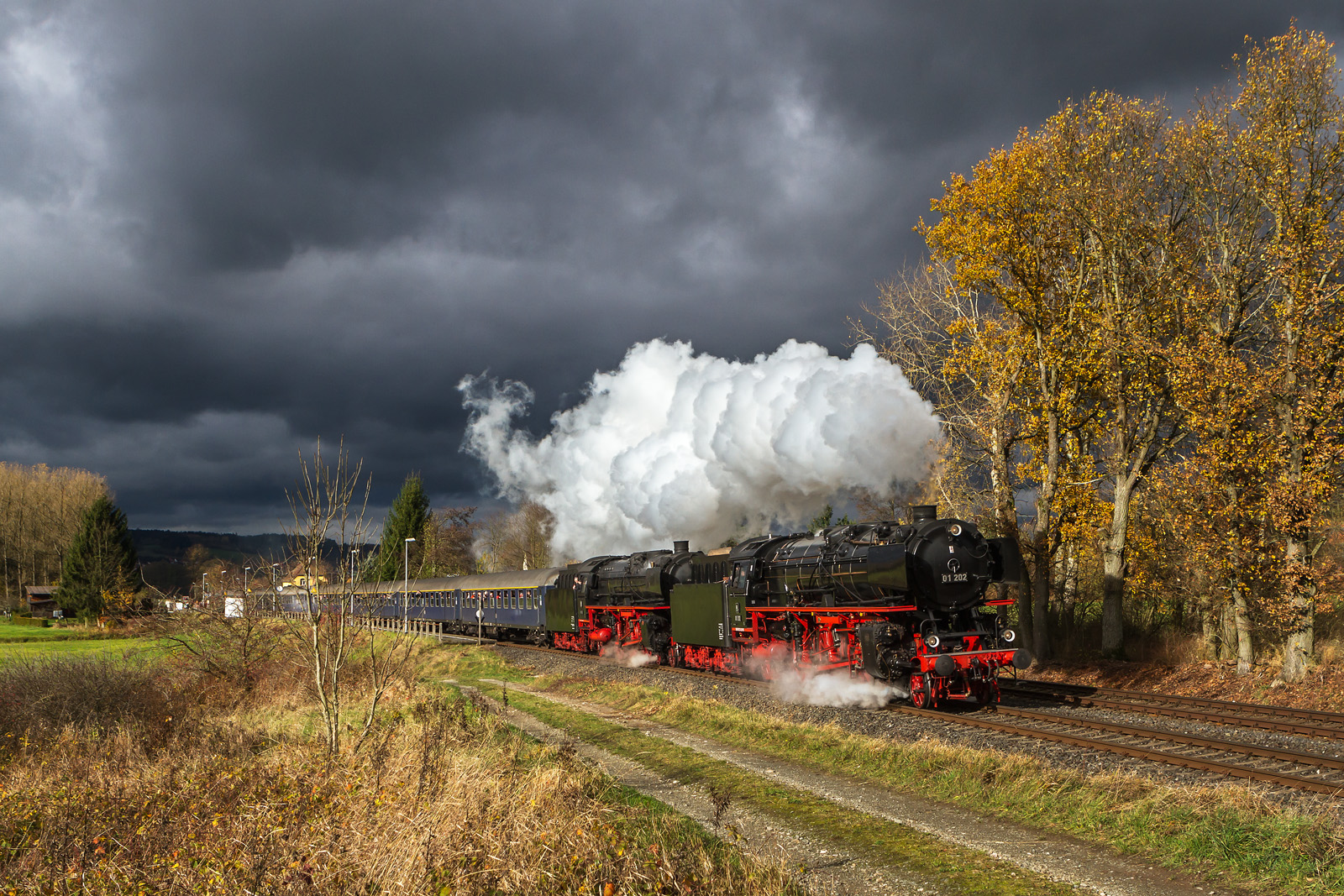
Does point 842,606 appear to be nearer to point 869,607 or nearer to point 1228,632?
point 869,607

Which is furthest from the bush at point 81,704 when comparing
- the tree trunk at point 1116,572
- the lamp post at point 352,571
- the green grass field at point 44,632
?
the green grass field at point 44,632

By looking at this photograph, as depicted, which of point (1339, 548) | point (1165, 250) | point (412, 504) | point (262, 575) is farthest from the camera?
point (412, 504)

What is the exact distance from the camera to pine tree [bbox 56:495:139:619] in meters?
58.9

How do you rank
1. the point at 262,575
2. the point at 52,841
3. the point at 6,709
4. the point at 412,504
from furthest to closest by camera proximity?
the point at 412,504 → the point at 262,575 → the point at 6,709 → the point at 52,841

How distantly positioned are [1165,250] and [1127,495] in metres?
5.94

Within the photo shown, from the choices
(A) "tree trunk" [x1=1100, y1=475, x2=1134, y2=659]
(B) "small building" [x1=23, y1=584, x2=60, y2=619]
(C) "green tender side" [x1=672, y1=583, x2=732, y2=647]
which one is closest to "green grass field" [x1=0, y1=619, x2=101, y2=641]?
(B) "small building" [x1=23, y1=584, x2=60, y2=619]

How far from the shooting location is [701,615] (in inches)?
859

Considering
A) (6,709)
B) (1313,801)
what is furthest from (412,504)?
(1313,801)

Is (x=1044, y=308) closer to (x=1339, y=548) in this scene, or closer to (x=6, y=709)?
(x=1339, y=548)

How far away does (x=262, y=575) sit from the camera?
1641 cm

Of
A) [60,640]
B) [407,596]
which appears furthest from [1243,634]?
[60,640]

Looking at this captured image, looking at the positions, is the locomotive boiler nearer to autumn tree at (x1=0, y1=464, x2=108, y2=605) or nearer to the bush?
the bush

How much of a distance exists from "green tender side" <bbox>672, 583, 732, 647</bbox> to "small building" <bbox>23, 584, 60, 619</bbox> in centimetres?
8229

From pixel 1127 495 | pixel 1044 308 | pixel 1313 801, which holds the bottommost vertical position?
pixel 1313 801
